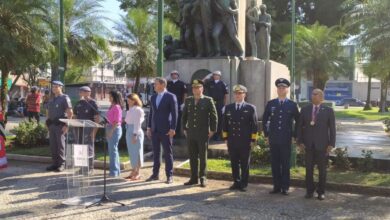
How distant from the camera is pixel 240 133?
894 cm

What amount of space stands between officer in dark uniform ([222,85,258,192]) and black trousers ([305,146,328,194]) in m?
1.02

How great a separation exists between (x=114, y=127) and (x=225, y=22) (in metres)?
5.34

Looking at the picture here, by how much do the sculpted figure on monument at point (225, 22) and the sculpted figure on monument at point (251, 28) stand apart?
52.6 inches

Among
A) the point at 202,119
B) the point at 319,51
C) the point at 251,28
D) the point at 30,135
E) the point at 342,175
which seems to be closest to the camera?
the point at 202,119

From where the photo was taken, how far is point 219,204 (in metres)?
7.95

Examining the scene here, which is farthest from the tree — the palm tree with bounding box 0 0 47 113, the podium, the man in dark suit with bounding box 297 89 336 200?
the podium

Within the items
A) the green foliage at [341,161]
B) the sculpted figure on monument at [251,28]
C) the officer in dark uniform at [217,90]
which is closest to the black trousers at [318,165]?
the green foliage at [341,161]

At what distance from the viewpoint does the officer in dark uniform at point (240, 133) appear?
29.3 feet

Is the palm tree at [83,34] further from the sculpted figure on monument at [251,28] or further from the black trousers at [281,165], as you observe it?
the black trousers at [281,165]

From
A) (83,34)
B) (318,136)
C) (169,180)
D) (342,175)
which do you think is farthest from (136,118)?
(83,34)

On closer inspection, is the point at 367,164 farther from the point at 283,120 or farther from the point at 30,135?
the point at 30,135

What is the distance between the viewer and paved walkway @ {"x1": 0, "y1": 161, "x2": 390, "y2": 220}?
7.28 metres

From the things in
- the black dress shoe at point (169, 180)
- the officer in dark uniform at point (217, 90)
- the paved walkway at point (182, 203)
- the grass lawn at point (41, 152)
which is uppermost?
the officer in dark uniform at point (217, 90)

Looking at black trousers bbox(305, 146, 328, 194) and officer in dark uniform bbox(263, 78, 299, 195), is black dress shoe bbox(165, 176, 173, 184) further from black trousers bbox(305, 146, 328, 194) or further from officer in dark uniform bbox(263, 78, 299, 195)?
black trousers bbox(305, 146, 328, 194)
